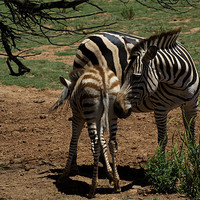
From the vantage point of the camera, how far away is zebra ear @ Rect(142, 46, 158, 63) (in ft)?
16.7

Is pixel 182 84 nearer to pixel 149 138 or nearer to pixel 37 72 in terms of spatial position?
pixel 149 138

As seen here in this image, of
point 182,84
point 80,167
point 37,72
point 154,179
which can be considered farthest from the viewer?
point 37,72

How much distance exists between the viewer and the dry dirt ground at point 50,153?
18.0ft

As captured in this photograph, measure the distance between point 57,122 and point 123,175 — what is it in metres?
3.12

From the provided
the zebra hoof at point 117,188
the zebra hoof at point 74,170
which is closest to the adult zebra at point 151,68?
the zebra hoof at point 74,170

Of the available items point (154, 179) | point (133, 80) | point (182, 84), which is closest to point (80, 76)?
point (133, 80)

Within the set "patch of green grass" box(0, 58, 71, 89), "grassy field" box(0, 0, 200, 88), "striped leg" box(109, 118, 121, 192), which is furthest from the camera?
"grassy field" box(0, 0, 200, 88)

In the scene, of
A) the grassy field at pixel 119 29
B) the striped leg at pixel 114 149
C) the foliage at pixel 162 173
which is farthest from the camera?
the grassy field at pixel 119 29

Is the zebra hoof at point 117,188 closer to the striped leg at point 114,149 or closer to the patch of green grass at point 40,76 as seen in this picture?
the striped leg at point 114,149

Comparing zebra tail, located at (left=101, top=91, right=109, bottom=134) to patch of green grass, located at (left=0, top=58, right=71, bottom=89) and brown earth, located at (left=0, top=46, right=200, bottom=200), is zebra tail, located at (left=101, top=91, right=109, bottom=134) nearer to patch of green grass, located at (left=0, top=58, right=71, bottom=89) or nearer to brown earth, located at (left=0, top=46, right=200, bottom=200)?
brown earth, located at (left=0, top=46, right=200, bottom=200)

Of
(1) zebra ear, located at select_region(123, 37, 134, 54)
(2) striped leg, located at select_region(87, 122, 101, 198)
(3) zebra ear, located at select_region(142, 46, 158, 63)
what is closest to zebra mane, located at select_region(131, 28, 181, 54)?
(3) zebra ear, located at select_region(142, 46, 158, 63)

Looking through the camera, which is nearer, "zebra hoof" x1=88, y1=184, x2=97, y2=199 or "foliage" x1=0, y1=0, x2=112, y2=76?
"foliage" x1=0, y1=0, x2=112, y2=76

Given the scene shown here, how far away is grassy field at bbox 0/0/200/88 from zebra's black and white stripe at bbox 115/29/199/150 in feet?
7.96

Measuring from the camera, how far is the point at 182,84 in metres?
5.59
